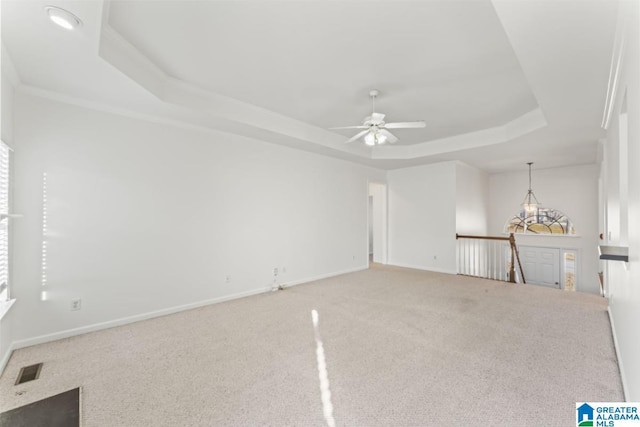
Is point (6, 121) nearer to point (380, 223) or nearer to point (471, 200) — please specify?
point (380, 223)

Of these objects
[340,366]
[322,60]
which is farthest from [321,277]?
[322,60]

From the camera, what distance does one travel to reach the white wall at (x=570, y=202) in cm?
646

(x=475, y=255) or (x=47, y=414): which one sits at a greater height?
(x=475, y=255)

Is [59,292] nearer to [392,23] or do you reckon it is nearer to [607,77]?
[392,23]

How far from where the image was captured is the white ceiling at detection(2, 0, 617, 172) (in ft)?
6.39

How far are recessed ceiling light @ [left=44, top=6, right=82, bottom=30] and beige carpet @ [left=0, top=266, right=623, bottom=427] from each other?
8.48ft

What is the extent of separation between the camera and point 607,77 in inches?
95.7

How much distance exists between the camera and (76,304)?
300cm

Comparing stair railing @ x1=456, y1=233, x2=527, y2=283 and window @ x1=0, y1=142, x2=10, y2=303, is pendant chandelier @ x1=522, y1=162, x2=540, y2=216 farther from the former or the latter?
window @ x1=0, y1=142, x2=10, y2=303

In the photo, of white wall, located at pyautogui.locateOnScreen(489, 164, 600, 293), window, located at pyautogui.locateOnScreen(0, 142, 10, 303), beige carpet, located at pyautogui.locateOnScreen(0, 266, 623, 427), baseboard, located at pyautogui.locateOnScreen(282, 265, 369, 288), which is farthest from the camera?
white wall, located at pyautogui.locateOnScreen(489, 164, 600, 293)

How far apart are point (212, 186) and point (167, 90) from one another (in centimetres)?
137

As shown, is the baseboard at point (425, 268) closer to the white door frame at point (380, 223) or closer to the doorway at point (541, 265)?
the white door frame at point (380, 223)

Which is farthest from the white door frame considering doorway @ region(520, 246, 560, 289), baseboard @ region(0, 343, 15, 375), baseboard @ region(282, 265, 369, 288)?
baseboard @ region(0, 343, 15, 375)

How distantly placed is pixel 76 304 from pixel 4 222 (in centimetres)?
107
